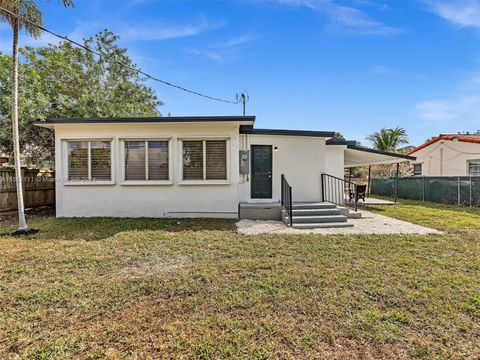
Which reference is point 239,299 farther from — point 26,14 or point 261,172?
point 26,14

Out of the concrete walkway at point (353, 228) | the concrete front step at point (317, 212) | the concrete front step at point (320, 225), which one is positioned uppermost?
the concrete front step at point (317, 212)

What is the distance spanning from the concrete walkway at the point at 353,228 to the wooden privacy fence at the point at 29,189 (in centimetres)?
789

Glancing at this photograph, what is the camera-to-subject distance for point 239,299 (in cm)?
316

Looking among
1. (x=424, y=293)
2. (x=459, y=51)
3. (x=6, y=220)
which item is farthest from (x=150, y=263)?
(x=459, y=51)

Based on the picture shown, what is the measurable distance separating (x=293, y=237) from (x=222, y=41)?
8817 millimetres

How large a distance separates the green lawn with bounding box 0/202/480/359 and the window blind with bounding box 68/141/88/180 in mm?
3128

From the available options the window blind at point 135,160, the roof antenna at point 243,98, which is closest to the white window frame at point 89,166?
the window blind at point 135,160

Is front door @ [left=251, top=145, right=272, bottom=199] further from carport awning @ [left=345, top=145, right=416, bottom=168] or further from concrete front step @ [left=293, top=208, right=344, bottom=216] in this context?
carport awning @ [left=345, top=145, right=416, bottom=168]

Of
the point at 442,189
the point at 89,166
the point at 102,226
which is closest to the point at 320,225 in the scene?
the point at 102,226

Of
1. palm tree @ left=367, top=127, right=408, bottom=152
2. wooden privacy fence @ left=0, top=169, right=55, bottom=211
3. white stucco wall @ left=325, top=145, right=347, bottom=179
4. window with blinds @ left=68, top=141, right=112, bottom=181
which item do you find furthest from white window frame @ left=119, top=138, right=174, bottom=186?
palm tree @ left=367, top=127, right=408, bottom=152

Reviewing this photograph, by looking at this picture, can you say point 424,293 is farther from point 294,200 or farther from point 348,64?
point 348,64

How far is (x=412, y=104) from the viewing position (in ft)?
53.3

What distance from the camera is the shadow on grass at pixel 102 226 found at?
20.5ft

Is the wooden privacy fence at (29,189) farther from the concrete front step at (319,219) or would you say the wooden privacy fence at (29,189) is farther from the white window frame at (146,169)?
the concrete front step at (319,219)
